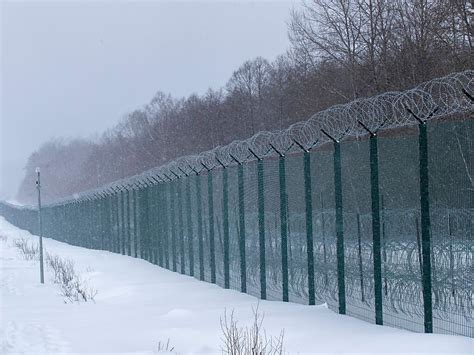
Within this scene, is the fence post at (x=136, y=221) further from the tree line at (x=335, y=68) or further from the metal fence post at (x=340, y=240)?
the metal fence post at (x=340, y=240)

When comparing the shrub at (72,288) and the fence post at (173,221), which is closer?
the shrub at (72,288)

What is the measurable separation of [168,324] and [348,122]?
3215mm

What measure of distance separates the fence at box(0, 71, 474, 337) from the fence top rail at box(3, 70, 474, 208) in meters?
0.03

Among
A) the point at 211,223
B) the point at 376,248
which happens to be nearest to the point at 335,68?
the point at 211,223

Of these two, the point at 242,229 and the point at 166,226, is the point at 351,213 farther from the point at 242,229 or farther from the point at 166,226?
the point at 166,226

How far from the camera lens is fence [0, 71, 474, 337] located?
294 inches

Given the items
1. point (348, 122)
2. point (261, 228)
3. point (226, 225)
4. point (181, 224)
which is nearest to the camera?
point (348, 122)

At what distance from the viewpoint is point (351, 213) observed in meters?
10.2

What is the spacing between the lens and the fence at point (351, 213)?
24.5 ft

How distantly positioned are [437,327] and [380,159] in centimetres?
273

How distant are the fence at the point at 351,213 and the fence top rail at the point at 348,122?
26 mm

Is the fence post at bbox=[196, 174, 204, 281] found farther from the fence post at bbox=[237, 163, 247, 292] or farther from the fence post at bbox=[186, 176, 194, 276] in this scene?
the fence post at bbox=[237, 163, 247, 292]

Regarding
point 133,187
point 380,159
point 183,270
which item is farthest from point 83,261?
point 380,159

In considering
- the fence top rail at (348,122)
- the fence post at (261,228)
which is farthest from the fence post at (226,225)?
the fence post at (261,228)
